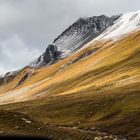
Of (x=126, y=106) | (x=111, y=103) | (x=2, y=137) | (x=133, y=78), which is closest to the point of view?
(x=2, y=137)

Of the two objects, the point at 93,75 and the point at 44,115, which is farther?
the point at 93,75

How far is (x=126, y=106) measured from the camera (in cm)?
8994

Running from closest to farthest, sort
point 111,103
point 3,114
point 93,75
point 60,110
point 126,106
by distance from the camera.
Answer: point 3,114 < point 126,106 < point 111,103 < point 60,110 < point 93,75

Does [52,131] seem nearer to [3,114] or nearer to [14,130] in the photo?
[14,130]

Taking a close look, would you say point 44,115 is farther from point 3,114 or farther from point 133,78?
point 3,114

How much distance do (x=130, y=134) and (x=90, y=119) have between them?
25382 millimetres

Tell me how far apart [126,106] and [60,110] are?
24798mm

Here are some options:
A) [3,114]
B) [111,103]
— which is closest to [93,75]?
[111,103]

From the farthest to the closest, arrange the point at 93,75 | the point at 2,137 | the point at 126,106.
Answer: the point at 93,75 → the point at 126,106 → the point at 2,137

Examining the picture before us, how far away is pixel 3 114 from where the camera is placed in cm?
5353

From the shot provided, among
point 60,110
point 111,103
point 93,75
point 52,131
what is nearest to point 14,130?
point 52,131

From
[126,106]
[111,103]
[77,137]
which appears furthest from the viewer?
[111,103]

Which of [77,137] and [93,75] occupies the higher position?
[93,75]

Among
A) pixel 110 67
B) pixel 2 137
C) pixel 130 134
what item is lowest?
pixel 130 134
